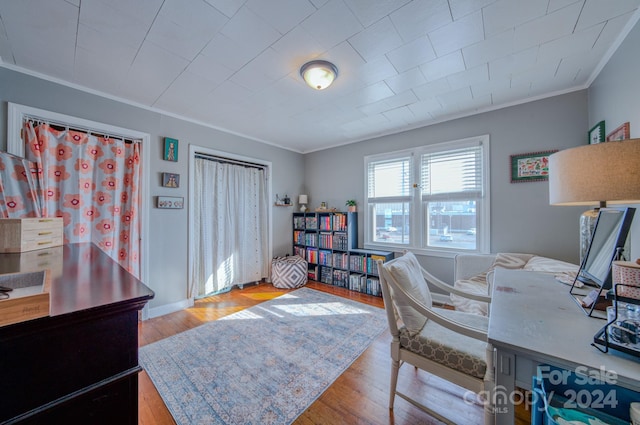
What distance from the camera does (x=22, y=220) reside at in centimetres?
141

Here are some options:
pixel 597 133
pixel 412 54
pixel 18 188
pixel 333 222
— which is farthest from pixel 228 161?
pixel 597 133

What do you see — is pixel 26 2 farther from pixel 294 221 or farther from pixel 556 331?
pixel 294 221

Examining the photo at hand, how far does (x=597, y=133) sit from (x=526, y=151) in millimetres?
577

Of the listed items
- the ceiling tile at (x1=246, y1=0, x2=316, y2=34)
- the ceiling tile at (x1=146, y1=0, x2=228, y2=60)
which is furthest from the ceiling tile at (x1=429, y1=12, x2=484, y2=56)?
the ceiling tile at (x1=146, y1=0, x2=228, y2=60)

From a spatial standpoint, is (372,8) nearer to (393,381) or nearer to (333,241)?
(393,381)

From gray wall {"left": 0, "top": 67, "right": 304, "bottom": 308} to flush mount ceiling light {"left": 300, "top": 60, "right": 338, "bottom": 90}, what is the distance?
1.96 meters

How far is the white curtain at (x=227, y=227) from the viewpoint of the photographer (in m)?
3.38

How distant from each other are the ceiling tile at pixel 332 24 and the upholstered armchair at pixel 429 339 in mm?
1598

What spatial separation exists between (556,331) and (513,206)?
2378 mm

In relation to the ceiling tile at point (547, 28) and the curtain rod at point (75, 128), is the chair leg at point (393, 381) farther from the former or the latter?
the curtain rod at point (75, 128)

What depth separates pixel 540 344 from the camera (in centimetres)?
77

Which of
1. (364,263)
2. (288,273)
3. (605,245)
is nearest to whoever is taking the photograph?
(605,245)

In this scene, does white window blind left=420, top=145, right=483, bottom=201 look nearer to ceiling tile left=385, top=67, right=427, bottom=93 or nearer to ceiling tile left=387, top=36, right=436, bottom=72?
ceiling tile left=385, top=67, right=427, bottom=93

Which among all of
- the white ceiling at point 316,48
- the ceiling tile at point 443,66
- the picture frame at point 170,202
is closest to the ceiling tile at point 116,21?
the white ceiling at point 316,48
